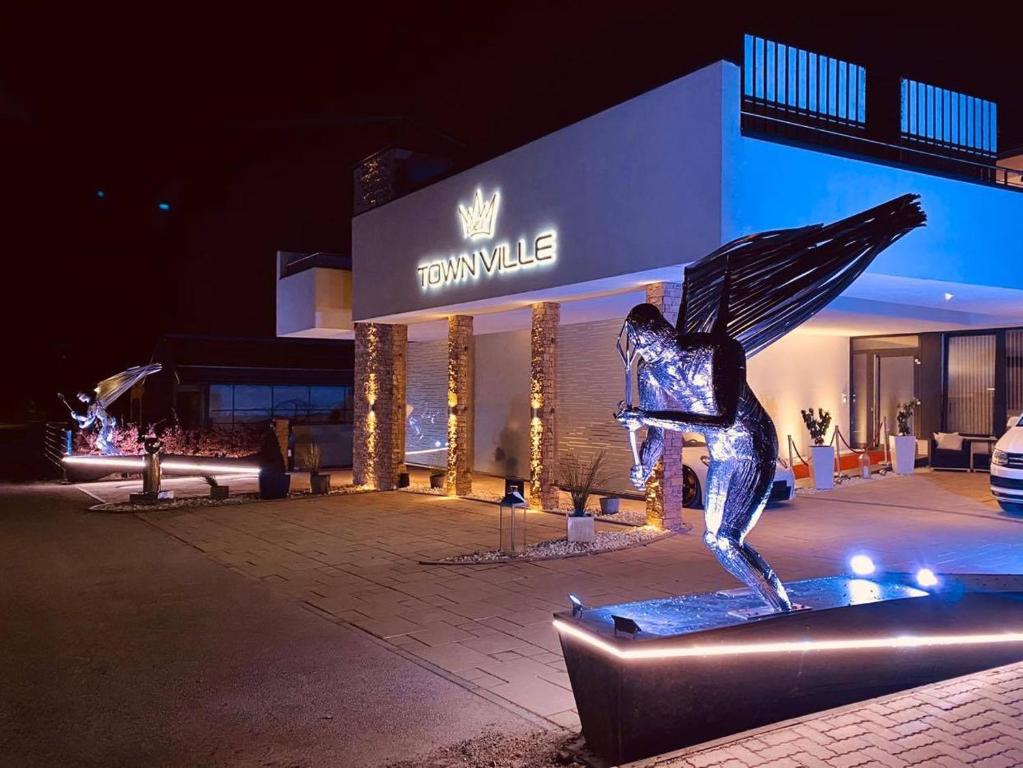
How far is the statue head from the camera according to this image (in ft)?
16.3

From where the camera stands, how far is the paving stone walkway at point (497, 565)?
236 inches

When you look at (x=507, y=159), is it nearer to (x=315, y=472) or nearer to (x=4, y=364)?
(x=315, y=472)

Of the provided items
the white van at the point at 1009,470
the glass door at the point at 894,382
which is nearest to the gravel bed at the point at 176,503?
the white van at the point at 1009,470

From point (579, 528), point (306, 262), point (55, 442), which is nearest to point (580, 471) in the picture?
point (579, 528)

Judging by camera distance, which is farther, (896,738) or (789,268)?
(789,268)

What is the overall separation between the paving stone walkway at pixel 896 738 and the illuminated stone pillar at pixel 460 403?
10649 mm

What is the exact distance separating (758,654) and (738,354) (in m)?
1.71

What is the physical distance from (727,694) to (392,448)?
12628 mm

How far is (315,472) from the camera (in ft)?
52.4

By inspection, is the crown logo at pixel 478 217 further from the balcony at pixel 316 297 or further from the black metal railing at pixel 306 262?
the black metal railing at pixel 306 262

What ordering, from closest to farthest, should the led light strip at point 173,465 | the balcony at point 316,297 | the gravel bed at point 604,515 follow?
1. the gravel bed at point 604,515
2. the balcony at point 316,297
3. the led light strip at point 173,465

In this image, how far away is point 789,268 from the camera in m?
5.19

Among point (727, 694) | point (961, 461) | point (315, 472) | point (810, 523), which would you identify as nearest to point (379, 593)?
point (727, 694)

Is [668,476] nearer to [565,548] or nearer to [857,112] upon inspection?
[565,548]
